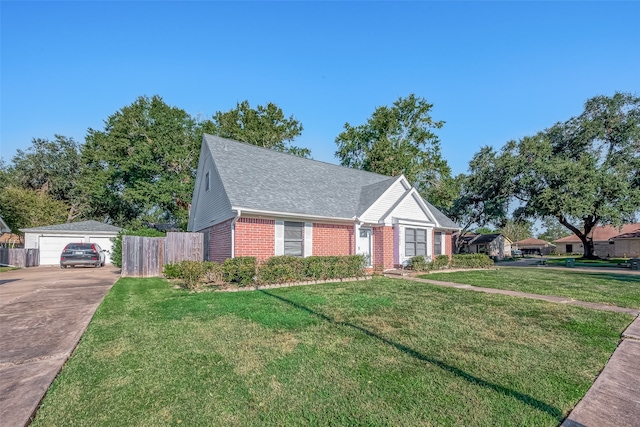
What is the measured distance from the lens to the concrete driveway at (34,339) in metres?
3.16

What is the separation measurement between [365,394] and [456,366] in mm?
1378

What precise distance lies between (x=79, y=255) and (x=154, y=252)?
346 inches

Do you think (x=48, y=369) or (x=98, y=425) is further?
(x=48, y=369)

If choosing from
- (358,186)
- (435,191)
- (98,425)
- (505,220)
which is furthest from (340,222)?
(505,220)

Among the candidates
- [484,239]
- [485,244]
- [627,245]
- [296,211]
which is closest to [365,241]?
[296,211]

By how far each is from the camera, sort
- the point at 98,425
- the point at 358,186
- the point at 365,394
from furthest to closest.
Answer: the point at 358,186, the point at 365,394, the point at 98,425

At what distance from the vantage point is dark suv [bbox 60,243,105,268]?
19.2 metres

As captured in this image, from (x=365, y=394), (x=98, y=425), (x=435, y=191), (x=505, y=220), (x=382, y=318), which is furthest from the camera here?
(x=505, y=220)

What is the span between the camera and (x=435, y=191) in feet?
99.2

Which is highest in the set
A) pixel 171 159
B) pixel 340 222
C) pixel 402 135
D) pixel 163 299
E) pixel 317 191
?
pixel 402 135

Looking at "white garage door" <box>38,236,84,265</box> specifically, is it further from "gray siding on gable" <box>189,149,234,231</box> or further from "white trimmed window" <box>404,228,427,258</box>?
"white trimmed window" <box>404,228,427,258</box>

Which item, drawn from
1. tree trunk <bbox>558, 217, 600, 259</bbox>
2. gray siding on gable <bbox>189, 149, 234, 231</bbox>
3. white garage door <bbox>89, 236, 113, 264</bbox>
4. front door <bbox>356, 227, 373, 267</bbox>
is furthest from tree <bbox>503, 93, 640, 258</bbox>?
white garage door <bbox>89, 236, 113, 264</bbox>

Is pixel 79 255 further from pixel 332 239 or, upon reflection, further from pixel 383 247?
pixel 383 247

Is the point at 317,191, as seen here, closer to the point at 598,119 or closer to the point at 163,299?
the point at 163,299
